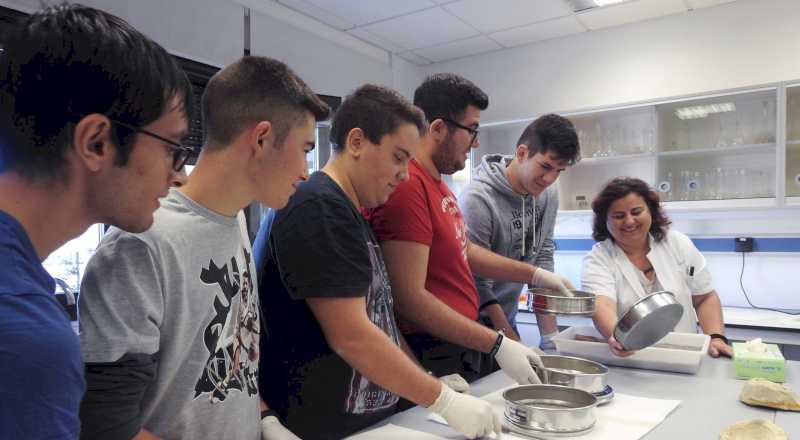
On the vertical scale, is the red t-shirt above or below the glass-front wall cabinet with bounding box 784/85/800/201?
below

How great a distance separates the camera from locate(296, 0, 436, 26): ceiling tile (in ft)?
10.7

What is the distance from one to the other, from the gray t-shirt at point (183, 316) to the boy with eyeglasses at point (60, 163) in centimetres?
12

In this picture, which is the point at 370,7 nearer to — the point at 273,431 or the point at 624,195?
the point at 624,195

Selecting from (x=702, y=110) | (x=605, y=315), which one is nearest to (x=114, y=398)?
(x=605, y=315)

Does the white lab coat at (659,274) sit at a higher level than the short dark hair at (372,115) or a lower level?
lower

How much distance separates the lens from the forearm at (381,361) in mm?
979

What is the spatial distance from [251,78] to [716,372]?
1.51 m

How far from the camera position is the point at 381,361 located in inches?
38.8

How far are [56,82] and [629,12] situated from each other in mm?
3648

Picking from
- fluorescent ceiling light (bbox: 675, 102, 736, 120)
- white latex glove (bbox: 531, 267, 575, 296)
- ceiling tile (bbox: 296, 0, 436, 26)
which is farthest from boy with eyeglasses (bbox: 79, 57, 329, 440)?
fluorescent ceiling light (bbox: 675, 102, 736, 120)

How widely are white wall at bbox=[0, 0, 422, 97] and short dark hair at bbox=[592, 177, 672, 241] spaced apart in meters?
1.68

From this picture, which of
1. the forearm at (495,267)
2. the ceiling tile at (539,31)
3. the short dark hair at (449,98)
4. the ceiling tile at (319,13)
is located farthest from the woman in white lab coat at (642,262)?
the ceiling tile at (319,13)

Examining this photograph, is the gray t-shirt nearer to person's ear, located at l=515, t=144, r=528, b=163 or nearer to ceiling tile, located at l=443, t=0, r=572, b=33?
person's ear, located at l=515, t=144, r=528, b=163

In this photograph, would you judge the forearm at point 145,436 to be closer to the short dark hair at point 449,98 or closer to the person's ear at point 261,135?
the person's ear at point 261,135
